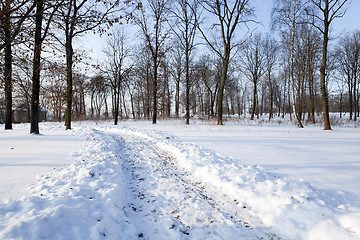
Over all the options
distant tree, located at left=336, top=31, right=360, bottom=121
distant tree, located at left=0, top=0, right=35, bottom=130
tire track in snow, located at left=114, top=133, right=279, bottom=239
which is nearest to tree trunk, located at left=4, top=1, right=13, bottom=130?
distant tree, located at left=0, top=0, right=35, bottom=130

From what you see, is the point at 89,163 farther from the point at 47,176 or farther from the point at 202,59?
the point at 202,59

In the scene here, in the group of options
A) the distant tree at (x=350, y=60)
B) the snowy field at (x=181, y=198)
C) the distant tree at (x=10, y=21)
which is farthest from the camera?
the distant tree at (x=350, y=60)

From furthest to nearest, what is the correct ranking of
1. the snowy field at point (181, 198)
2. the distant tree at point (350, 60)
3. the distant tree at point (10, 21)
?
1. the distant tree at point (350, 60)
2. the distant tree at point (10, 21)
3. the snowy field at point (181, 198)

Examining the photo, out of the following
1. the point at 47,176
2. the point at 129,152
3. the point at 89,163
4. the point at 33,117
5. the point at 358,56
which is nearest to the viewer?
the point at 47,176

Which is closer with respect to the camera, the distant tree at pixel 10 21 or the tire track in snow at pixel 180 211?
the tire track in snow at pixel 180 211

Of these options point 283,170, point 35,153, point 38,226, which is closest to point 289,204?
point 283,170

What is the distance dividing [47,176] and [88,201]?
180 cm

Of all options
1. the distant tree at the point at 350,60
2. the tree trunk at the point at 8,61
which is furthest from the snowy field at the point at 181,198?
the distant tree at the point at 350,60

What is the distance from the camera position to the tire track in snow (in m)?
2.34

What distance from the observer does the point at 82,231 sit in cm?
211

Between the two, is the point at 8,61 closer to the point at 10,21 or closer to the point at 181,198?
the point at 10,21

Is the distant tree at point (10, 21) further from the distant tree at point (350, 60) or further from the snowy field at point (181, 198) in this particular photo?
the distant tree at point (350, 60)

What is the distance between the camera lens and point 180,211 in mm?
2807

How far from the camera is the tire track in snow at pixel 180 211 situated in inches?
92.0
